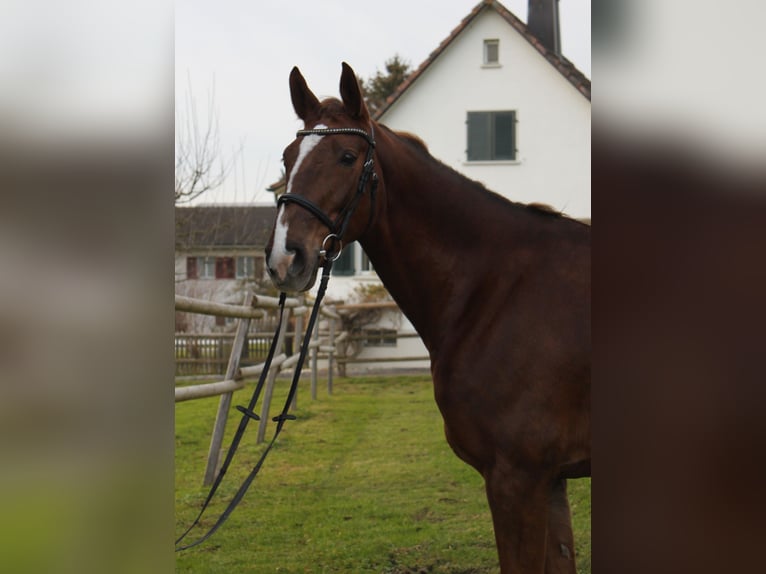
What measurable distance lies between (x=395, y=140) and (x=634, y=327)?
203cm

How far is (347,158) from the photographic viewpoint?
2299mm

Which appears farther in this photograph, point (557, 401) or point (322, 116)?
point (322, 116)

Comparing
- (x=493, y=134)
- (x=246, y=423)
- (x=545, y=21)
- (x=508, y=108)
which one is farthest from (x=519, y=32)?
(x=246, y=423)

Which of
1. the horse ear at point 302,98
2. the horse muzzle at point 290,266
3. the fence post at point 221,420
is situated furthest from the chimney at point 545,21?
the horse muzzle at point 290,266

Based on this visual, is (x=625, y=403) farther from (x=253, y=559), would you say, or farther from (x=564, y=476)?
(x=253, y=559)

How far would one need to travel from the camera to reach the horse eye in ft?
7.52

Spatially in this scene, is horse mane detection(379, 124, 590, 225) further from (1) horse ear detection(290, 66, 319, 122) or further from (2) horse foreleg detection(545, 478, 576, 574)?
Answer: (2) horse foreleg detection(545, 478, 576, 574)

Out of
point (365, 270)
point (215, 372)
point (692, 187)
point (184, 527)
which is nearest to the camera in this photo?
point (692, 187)

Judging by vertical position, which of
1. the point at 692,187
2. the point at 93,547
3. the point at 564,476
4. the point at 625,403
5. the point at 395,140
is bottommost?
the point at 564,476

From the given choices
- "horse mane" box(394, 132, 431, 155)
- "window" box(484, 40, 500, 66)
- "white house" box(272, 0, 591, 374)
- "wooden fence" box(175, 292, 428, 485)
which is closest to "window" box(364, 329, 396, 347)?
"white house" box(272, 0, 591, 374)

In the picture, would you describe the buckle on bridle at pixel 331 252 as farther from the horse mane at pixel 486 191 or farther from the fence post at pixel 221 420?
the fence post at pixel 221 420

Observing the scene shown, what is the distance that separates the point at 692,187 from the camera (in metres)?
0.52

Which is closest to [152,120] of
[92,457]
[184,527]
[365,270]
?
[92,457]

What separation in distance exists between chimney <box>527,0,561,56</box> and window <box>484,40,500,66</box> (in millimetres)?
2203
